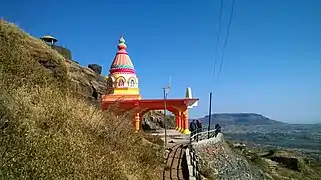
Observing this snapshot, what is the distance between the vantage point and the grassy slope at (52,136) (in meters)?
6.29

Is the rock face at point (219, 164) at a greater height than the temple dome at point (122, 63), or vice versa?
the temple dome at point (122, 63)

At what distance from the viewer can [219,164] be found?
64.1 feet

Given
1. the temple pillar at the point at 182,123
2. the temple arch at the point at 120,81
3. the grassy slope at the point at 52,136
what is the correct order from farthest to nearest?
the temple arch at the point at 120,81, the temple pillar at the point at 182,123, the grassy slope at the point at 52,136

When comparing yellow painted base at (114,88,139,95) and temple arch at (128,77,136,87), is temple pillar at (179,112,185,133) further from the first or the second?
temple arch at (128,77,136,87)

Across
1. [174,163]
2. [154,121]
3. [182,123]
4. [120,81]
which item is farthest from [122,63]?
[174,163]

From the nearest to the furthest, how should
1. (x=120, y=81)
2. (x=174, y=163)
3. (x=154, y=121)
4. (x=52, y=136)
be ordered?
(x=52, y=136), (x=174, y=163), (x=120, y=81), (x=154, y=121)

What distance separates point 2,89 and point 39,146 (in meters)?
2.45

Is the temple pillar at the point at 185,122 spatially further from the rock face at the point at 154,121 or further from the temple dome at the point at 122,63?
the rock face at the point at 154,121

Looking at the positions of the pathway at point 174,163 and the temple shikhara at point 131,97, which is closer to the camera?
the pathway at point 174,163

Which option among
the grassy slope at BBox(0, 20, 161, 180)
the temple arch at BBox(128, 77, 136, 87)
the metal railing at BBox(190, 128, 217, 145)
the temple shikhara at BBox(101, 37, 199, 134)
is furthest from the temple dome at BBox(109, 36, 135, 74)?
the grassy slope at BBox(0, 20, 161, 180)

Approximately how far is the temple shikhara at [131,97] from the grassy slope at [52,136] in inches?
520

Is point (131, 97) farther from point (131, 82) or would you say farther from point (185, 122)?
point (185, 122)

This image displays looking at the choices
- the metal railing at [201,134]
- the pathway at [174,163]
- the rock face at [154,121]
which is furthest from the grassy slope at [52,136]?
the rock face at [154,121]

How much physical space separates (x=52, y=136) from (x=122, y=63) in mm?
22083
